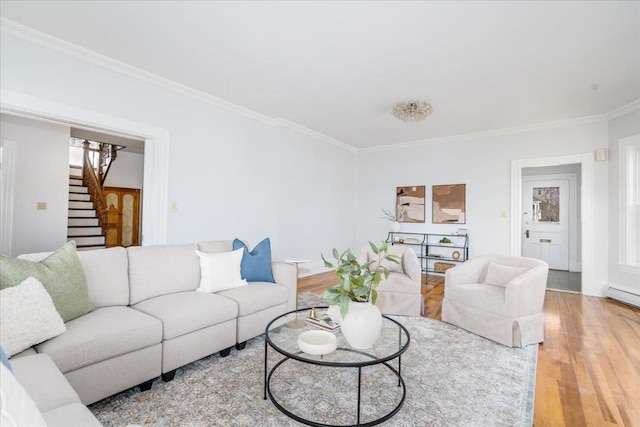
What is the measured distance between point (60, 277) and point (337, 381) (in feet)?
6.14

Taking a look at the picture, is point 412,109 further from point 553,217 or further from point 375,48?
point 553,217

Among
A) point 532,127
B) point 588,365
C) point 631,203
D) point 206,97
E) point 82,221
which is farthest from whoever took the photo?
point 82,221

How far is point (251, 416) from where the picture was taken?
1721mm

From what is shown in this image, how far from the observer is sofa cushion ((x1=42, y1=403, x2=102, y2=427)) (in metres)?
0.99

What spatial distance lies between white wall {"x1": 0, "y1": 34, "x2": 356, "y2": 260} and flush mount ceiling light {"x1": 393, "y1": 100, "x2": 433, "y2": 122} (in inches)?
75.2

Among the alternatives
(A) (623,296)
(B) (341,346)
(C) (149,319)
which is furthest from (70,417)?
(A) (623,296)

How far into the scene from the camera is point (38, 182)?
15.4ft

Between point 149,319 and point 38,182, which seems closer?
point 149,319

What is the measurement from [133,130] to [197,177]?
89 cm

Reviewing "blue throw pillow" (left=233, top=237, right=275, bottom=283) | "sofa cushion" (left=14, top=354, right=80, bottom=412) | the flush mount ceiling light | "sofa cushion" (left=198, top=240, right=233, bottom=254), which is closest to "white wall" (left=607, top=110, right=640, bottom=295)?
the flush mount ceiling light

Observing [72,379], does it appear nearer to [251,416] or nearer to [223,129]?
[251,416]

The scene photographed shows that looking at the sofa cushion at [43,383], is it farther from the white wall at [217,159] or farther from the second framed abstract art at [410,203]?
the second framed abstract art at [410,203]

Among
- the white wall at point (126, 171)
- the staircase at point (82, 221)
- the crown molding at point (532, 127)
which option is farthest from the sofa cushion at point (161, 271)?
the white wall at point (126, 171)

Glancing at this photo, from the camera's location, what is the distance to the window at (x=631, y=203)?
4.14 m
